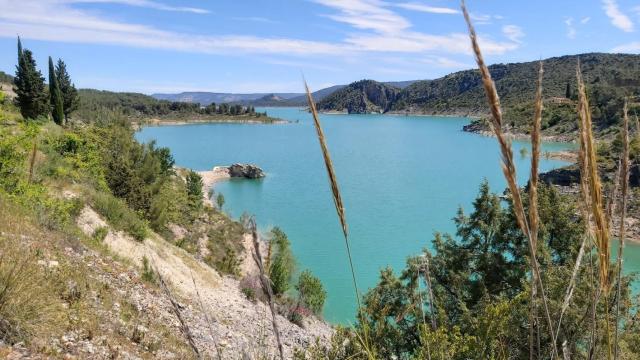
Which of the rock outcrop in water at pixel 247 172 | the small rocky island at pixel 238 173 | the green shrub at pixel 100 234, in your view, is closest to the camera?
the green shrub at pixel 100 234

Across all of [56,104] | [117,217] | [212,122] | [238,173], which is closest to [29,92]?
[56,104]

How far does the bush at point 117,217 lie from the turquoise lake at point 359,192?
11.2 meters

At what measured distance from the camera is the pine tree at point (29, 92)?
120 ft

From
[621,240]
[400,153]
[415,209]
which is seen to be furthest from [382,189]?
[621,240]

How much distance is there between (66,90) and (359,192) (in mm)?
33421

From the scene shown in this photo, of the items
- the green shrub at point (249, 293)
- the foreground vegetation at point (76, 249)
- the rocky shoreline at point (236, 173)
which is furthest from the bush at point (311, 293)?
the rocky shoreline at point (236, 173)

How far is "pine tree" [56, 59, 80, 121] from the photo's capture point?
4619 cm

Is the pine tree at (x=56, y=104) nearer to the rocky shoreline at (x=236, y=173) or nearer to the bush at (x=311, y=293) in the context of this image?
the rocky shoreline at (x=236, y=173)

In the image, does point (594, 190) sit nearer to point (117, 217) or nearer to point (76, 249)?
point (76, 249)

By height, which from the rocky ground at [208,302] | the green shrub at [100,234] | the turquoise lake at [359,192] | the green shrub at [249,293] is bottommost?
the turquoise lake at [359,192]

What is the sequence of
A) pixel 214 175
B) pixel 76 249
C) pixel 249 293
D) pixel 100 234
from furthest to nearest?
pixel 214 175 → pixel 249 293 → pixel 100 234 → pixel 76 249

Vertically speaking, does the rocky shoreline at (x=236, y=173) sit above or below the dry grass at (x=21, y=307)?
below

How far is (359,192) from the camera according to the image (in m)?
53.4

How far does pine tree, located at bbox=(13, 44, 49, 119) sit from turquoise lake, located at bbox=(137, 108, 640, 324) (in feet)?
63.1
